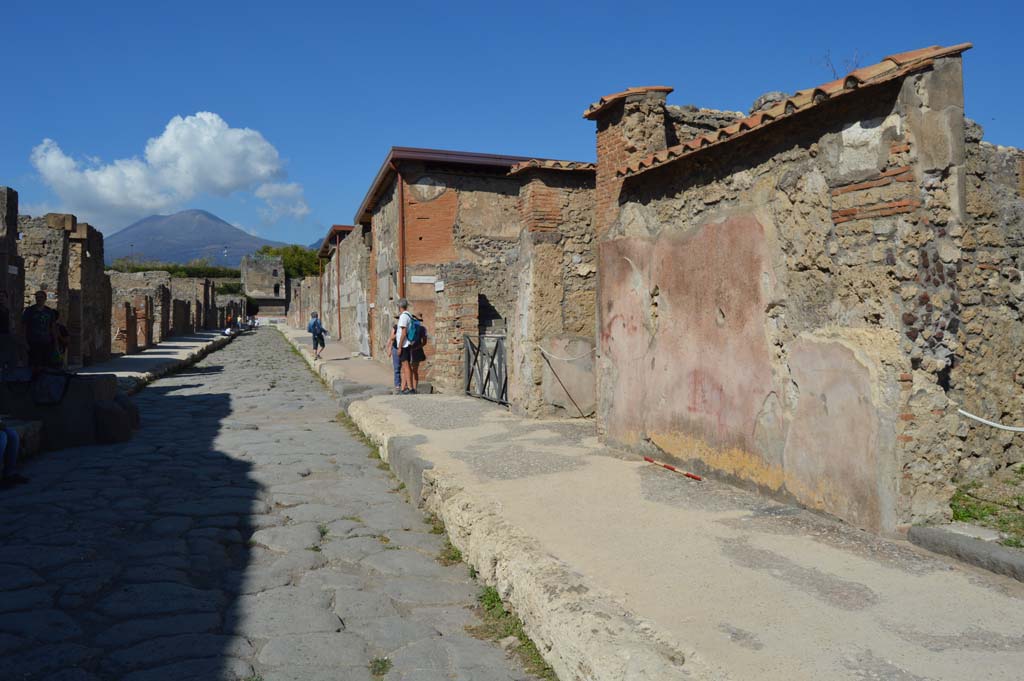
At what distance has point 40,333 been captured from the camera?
9867mm

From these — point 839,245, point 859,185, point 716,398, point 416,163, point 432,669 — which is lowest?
point 432,669

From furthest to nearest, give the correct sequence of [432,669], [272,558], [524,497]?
1. [524,497]
2. [272,558]
3. [432,669]

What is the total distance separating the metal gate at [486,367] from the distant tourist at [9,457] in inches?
192

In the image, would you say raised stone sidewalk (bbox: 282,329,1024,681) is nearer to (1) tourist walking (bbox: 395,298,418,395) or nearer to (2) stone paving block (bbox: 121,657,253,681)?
(2) stone paving block (bbox: 121,657,253,681)

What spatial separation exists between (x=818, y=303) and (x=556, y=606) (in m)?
2.19

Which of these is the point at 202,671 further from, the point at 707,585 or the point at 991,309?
the point at 991,309

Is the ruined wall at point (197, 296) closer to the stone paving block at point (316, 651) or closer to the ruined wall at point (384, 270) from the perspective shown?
the ruined wall at point (384, 270)

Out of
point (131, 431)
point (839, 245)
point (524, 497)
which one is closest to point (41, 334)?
point (131, 431)

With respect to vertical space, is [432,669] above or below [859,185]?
below

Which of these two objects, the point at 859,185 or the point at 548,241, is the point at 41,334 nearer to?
the point at 548,241

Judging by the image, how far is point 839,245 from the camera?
387 cm

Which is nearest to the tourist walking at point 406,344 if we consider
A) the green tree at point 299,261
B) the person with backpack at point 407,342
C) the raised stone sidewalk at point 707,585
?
the person with backpack at point 407,342

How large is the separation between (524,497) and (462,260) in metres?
10.4

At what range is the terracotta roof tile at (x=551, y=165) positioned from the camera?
7.76 metres
